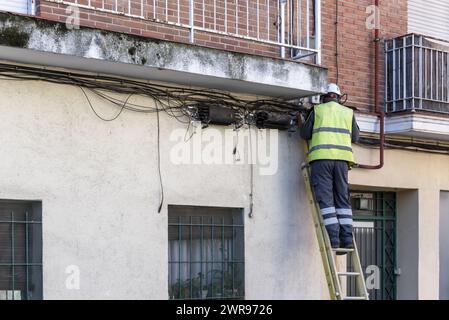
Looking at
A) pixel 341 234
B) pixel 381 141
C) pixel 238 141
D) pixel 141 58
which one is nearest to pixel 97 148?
pixel 141 58

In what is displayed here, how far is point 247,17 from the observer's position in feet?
33.0

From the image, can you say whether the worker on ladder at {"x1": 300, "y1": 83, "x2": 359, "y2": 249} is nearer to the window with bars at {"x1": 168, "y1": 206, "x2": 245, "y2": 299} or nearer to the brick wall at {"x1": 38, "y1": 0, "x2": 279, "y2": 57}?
the window with bars at {"x1": 168, "y1": 206, "x2": 245, "y2": 299}

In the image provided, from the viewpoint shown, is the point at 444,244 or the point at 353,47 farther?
the point at 444,244

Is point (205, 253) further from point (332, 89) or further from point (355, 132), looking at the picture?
point (332, 89)

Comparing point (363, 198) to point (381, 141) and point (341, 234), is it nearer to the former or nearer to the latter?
point (381, 141)

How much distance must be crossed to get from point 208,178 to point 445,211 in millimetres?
4026

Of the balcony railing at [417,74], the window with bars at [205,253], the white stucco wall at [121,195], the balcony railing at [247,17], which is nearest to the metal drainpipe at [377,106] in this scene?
the balcony railing at [417,74]

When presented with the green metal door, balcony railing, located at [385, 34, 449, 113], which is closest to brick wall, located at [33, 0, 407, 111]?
balcony railing, located at [385, 34, 449, 113]

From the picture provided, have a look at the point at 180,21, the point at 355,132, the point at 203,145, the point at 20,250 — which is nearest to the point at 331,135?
the point at 355,132

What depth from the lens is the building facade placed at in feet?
27.1

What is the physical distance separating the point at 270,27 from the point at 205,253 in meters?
2.60

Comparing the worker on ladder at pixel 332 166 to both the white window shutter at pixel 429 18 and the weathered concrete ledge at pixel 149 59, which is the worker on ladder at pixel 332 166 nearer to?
the weathered concrete ledge at pixel 149 59

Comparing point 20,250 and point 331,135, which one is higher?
point 331,135

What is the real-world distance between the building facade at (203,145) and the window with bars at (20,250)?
1 centimetres
